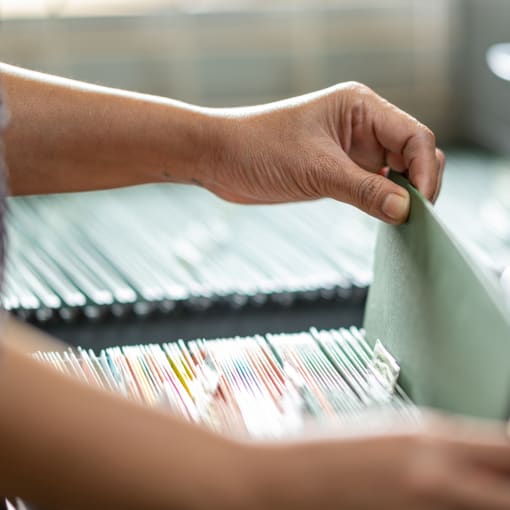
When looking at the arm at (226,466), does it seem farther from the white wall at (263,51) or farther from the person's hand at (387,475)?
the white wall at (263,51)

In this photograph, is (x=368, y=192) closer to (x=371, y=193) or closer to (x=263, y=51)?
(x=371, y=193)

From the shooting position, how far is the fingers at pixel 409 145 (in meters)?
0.98

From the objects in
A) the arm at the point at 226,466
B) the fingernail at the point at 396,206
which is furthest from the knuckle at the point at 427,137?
the arm at the point at 226,466

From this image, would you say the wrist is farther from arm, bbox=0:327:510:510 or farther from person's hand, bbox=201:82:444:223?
arm, bbox=0:327:510:510

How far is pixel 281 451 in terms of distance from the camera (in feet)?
1.72

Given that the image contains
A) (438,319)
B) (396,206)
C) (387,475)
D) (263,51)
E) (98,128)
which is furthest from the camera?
(263,51)

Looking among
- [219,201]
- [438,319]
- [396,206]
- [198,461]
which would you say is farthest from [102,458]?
[219,201]

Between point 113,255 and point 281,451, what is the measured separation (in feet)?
5.52

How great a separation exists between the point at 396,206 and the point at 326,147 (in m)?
0.17

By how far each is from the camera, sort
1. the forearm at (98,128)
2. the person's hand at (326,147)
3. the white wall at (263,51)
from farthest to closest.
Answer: the white wall at (263,51) < the forearm at (98,128) < the person's hand at (326,147)

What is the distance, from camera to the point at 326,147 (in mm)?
1026

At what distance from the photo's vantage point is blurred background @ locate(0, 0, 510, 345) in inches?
58.7

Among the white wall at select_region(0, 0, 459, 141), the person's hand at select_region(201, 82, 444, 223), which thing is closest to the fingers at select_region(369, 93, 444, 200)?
the person's hand at select_region(201, 82, 444, 223)

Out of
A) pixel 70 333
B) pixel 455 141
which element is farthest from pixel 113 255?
pixel 455 141
